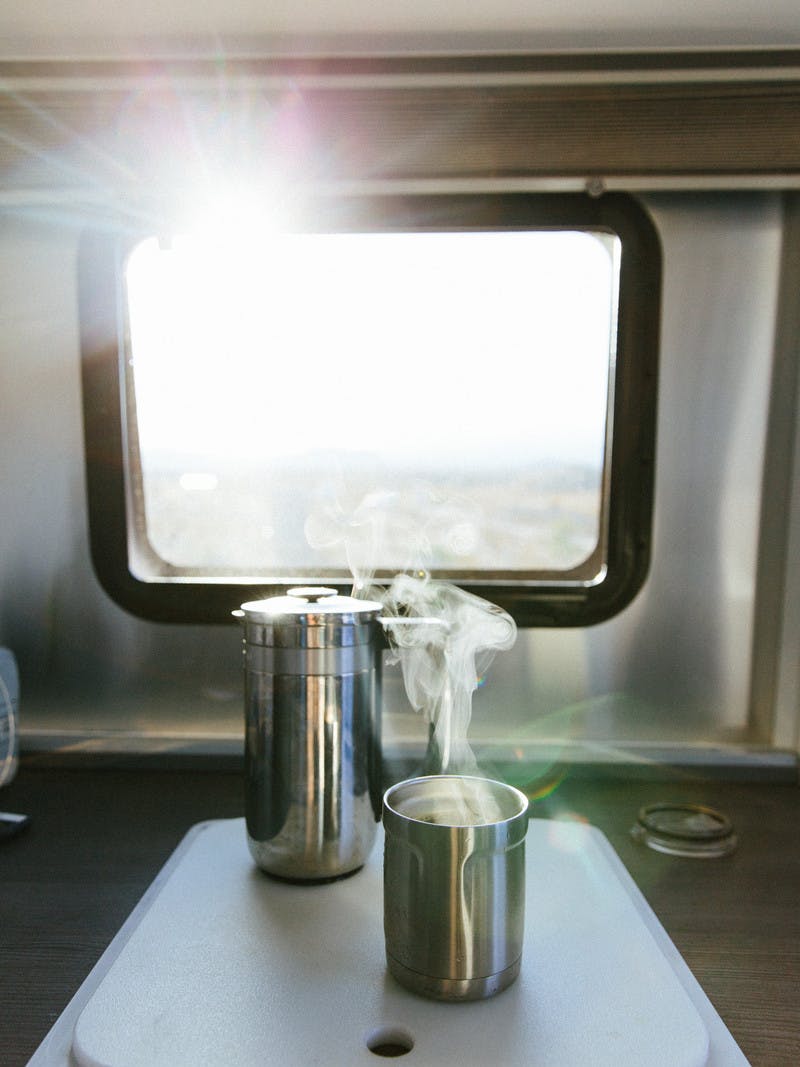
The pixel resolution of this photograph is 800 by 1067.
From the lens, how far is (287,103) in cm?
107

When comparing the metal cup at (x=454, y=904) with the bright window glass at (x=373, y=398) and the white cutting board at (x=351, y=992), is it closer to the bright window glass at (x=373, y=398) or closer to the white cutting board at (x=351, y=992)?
the white cutting board at (x=351, y=992)

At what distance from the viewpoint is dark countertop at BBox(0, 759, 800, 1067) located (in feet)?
2.17

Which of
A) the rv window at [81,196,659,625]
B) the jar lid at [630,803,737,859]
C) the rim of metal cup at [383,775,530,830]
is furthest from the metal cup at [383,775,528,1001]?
the rv window at [81,196,659,625]

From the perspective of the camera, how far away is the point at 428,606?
105 centimetres

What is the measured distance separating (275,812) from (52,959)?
242 mm

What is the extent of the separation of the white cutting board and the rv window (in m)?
0.56

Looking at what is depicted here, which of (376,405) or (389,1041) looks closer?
(389,1041)

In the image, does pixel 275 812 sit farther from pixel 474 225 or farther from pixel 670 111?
pixel 670 111

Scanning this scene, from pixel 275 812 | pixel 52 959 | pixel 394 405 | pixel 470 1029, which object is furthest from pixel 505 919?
pixel 394 405

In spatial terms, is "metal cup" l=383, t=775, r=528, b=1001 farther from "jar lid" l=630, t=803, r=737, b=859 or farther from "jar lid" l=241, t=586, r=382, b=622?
"jar lid" l=630, t=803, r=737, b=859

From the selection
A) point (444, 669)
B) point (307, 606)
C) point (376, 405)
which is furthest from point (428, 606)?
point (376, 405)

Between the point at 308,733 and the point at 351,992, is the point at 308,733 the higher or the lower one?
the higher one

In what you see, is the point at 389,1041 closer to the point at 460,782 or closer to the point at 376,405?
the point at 460,782

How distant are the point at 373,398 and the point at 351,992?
35.9 inches
